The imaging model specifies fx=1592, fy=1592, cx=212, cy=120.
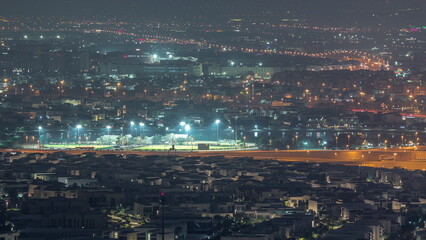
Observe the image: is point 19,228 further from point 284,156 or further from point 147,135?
point 147,135

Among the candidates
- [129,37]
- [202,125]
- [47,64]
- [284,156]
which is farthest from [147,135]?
[129,37]

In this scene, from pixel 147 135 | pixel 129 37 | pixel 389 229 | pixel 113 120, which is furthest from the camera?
pixel 129 37

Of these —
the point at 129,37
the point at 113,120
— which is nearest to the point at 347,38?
the point at 129,37

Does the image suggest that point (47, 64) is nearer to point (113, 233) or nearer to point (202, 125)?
point (202, 125)

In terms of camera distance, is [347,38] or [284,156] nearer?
[284,156]

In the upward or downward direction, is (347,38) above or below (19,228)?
above

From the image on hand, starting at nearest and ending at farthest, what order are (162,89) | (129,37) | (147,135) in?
(147,135) → (162,89) → (129,37)
